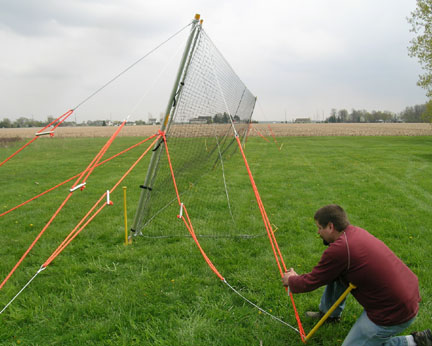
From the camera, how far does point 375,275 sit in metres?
2.05

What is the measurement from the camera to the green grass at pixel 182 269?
9.21ft

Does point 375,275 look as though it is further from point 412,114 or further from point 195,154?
point 412,114

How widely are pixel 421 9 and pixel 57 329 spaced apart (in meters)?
25.2

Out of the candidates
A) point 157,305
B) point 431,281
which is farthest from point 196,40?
point 431,281

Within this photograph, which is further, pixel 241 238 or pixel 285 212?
pixel 285 212

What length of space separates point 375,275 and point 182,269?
7.74 feet

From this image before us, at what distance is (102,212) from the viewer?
20.6 feet

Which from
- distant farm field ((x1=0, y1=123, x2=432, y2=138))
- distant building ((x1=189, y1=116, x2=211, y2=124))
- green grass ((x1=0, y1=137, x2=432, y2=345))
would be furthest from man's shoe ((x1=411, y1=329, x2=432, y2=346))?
distant farm field ((x1=0, y1=123, x2=432, y2=138))

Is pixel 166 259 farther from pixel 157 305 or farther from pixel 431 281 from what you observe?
pixel 431 281

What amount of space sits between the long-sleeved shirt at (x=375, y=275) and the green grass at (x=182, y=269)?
782 mm

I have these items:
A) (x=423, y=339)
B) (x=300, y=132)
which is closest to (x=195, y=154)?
(x=423, y=339)

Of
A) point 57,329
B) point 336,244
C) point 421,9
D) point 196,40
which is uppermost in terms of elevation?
point 421,9

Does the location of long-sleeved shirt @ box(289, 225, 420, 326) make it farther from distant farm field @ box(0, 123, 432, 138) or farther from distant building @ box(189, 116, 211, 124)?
distant farm field @ box(0, 123, 432, 138)

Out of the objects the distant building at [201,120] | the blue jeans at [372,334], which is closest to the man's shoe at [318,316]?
the blue jeans at [372,334]
